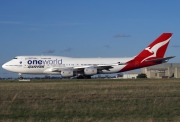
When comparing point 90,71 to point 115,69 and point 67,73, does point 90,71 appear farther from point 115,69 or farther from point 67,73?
point 115,69

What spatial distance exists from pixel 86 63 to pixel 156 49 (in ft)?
37.6

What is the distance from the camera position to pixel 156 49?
65.6 m

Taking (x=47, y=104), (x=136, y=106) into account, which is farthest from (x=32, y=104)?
(x=136, y=106)

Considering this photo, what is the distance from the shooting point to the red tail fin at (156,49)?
215ft

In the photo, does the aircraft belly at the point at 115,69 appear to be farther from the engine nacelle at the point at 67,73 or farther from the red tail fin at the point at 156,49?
the engine nacelle at the point at 67,73

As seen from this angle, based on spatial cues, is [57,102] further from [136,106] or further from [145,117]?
[145,117]

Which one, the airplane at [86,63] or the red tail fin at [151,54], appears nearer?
the airplane at [86,63]

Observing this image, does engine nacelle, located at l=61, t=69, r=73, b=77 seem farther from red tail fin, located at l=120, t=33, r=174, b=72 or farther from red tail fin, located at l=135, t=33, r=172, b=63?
red tail fin, located at l=135, t=33, r=172, b=63

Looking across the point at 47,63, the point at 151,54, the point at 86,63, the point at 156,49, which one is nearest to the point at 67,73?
the point at 47,63

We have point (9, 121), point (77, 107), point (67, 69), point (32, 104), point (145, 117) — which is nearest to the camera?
point (9, 121)

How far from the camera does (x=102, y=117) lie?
15.1 metres

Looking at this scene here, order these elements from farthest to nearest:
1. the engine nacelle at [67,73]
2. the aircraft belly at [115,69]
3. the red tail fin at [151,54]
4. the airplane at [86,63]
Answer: the aircraft belly at [115,69] < the red tail fin at [151,54] < the airplane at [86,63] < the engine nacelle at [67,73]

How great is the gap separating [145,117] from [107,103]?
186 inches

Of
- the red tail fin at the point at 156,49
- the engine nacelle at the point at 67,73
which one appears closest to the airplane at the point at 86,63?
the red tail fin at the point at 156,49
